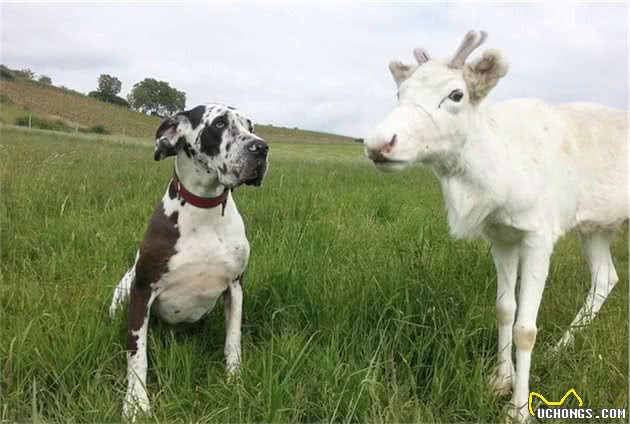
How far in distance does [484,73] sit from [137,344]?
241cm

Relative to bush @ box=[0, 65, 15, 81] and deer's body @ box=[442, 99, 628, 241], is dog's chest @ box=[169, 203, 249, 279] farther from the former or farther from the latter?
bush @ box=[0, 65, 15, 81]

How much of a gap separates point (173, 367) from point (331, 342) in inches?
34.6

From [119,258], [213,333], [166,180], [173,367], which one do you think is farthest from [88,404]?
[166,180]

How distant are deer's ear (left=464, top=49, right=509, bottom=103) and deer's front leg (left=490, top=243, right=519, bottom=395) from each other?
3.36ft

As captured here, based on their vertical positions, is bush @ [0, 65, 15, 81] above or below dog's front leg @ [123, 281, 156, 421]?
above

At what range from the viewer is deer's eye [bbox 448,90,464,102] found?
8.14 feet

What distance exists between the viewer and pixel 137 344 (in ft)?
9.45

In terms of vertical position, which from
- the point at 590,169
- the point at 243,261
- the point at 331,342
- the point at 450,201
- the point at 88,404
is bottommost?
the point at 88,404

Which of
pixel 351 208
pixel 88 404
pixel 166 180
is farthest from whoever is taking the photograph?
pixel 166 180

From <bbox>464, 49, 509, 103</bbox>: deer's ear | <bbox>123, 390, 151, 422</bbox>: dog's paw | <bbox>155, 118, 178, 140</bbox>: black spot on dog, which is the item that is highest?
<bbox>464, 49, 509, 103</bbox>: deer's ear

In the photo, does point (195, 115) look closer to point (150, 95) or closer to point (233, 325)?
point (233, 325)

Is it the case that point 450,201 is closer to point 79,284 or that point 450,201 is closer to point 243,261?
point 243,261

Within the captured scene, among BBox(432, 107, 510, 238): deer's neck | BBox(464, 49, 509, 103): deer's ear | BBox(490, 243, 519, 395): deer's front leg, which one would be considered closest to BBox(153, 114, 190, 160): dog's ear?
BBox(432, 107, 510, 238): deer's neck

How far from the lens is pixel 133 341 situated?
2889 mm
